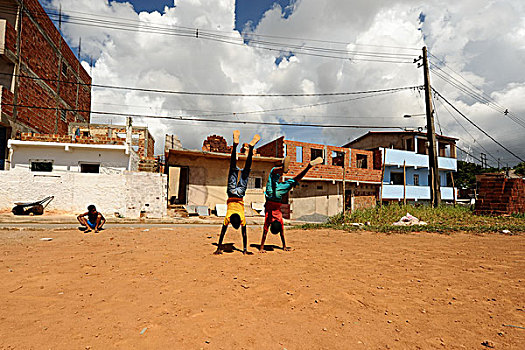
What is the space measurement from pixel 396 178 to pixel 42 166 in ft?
92.9

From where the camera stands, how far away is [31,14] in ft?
64.0

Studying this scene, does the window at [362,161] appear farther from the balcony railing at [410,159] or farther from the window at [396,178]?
the window at [396,178]

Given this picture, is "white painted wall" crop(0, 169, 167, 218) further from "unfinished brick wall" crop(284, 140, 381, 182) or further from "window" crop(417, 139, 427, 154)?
"window" crop(417, 139, 427, 154)

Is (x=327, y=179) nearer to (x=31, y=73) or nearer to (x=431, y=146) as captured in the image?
(x=431, y=146)

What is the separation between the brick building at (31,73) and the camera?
17.1 meters

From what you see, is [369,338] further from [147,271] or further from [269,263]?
[147,271]

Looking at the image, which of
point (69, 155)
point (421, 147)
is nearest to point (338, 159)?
point (421, 147)

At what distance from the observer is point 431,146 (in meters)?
16.5

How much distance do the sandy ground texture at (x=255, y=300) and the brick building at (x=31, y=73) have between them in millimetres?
13656

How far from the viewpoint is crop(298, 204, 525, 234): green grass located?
995 centimetres

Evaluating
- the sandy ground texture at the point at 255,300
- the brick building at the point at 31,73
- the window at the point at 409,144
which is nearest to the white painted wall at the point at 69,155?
the brick building at the point at 31,73

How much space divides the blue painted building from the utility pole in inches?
319

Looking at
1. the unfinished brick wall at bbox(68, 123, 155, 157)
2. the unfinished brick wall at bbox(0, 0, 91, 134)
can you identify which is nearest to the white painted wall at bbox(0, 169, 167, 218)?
the unfinished brick wall at bbox(0, 0, 91, 134)

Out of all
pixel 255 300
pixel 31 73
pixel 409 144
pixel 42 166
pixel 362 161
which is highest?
pixel 31 73
